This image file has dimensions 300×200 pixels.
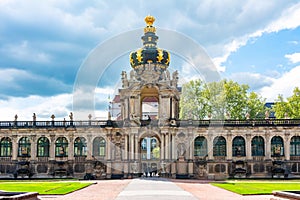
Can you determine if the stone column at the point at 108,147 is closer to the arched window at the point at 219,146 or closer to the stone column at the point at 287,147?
the arched window at the point at 219,146

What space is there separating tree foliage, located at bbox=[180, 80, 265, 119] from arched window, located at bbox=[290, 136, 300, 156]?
1551 centimetres

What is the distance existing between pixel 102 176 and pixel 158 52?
1945 centimetres

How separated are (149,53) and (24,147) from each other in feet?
75.0

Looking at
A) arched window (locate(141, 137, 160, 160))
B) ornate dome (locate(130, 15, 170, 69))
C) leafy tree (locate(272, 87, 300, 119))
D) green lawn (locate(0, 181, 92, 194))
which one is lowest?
green lawn (locate(0, 181, 92, 194))

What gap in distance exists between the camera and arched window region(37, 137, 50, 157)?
210 feet

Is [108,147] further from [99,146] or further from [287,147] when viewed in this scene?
[287,147]

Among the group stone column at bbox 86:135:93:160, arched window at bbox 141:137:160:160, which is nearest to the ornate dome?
stone column at bbox 86:135:93:160

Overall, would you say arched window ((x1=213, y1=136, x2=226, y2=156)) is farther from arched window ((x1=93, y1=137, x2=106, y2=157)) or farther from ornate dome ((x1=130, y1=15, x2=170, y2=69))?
arched window ((x1=93, y1=137, x2=106, y2=157))

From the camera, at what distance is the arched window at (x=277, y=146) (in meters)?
61.4

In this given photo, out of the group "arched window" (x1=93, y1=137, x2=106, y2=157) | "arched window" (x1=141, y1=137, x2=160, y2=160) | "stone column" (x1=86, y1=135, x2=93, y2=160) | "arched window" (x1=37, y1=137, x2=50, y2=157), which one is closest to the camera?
"stone column" (x1=86, y1=135, x2=93, y2=160)

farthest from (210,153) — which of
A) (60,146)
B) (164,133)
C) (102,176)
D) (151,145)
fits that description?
(151,145)

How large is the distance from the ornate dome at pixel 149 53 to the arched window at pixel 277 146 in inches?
739

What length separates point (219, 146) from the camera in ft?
205

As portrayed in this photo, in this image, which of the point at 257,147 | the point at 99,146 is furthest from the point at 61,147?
the point at 257,147
